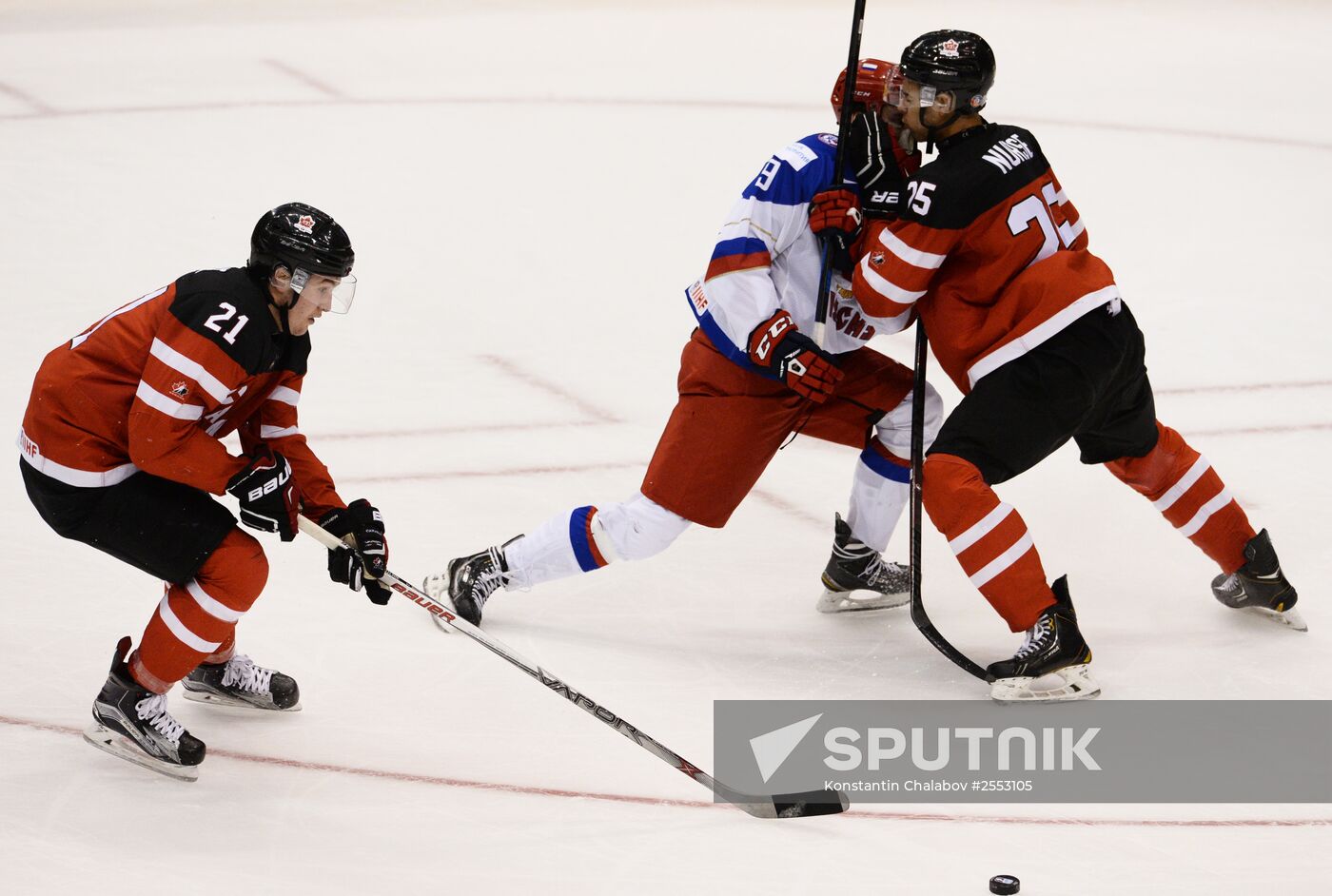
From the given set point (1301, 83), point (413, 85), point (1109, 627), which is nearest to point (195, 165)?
point (413, 85)

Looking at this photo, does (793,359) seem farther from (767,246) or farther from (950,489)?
(950,489)

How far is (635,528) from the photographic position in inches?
145

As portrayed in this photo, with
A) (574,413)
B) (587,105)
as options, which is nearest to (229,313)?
(574,413)

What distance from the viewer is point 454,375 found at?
5.21m

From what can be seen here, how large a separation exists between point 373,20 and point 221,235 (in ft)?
11.1

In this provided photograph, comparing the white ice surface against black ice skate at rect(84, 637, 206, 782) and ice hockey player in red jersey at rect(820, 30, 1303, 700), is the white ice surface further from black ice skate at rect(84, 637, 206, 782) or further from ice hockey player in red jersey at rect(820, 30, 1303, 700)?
ice hockey player in red jersey at rect(820, 30, 1303, 700)

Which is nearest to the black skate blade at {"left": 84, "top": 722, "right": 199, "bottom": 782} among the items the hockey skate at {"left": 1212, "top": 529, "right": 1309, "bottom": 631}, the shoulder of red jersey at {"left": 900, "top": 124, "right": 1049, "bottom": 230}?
the shoulder of red jersey at {"left": 900, "top": 124, "right": 1049, "bottom": 230}

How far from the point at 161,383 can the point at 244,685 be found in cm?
70

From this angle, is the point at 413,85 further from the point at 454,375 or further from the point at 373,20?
the point at 454,375

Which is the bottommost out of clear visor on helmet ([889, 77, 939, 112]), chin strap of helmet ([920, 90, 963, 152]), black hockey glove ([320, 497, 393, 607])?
black hockey glove ([320, 497, 393, 607])

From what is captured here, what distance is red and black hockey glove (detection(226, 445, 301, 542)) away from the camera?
9.75 ft

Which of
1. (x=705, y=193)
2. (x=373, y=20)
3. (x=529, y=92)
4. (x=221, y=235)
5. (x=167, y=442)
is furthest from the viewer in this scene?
(x=373, y=20)

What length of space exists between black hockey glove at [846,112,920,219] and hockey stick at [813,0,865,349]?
0.11ft

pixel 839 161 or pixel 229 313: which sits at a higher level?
pixel 839 161
